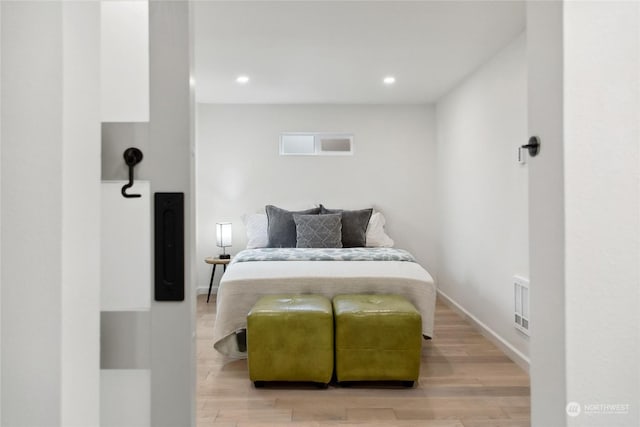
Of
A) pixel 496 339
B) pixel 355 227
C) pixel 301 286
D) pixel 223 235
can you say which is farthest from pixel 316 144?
pixel 496 339

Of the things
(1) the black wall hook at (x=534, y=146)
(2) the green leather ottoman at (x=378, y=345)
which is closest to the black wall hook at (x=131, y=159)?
(1) the black wall hook at (x=534, y=146)

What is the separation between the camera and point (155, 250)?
96 centimetres

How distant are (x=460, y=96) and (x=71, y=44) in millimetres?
4221

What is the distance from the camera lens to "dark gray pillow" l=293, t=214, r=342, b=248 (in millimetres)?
4562

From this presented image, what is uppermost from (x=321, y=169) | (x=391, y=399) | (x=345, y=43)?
(x=345, y=43)

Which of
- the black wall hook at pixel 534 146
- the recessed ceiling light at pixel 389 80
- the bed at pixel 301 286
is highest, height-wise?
the recessed ceiling light at pixel 389 80

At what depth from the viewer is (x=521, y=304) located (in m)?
3.04

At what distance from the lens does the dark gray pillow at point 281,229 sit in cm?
471

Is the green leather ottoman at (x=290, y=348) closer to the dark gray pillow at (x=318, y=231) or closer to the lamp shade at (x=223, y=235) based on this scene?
the dark gray pillow at (x=318, y=231)

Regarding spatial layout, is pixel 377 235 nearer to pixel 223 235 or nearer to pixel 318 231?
pixel 318 231

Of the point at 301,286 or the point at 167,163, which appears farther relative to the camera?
the point at 301,286

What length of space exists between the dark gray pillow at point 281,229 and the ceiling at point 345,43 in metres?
1.39

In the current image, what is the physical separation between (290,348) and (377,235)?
2615mm

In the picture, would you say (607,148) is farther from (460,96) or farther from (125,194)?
(460,96)
